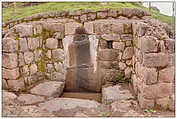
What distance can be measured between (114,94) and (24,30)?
2396mm

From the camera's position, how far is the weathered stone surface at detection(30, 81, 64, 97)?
13.4 feet

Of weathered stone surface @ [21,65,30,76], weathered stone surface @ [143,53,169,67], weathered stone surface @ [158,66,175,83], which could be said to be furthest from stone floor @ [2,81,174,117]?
weathered stone surface @ [143,53,169,67]

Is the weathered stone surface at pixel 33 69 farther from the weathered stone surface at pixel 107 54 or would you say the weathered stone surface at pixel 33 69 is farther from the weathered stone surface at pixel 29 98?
the weathered stone surface at pixel 107 54

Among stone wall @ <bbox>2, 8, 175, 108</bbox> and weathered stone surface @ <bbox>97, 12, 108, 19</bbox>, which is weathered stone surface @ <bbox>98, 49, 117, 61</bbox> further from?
weathered stone surface @ <bbox>97, 12, 108, 19</bbox>

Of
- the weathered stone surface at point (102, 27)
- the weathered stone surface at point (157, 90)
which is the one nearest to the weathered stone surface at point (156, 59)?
the weathered stone surface at point (157, 90)

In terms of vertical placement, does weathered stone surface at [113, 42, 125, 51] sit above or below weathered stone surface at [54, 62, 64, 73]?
above

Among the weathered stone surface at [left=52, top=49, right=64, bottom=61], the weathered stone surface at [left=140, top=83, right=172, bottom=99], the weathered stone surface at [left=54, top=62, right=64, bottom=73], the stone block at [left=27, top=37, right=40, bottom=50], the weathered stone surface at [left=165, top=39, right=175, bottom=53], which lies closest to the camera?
the weathered stone surface at [left=165, top=39, right=175, bottom=53]

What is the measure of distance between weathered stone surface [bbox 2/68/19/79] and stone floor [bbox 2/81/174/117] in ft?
1.06

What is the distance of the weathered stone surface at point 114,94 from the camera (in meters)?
3.71

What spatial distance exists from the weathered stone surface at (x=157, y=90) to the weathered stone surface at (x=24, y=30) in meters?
2.74

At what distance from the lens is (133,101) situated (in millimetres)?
3559

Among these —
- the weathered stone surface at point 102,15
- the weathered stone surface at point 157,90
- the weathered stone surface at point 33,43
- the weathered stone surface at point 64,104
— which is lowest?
the weathered stone surface at point 64,104

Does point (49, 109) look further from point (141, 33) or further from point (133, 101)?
point (141, 33)

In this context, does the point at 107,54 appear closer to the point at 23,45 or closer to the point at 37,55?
the point at 37,55
